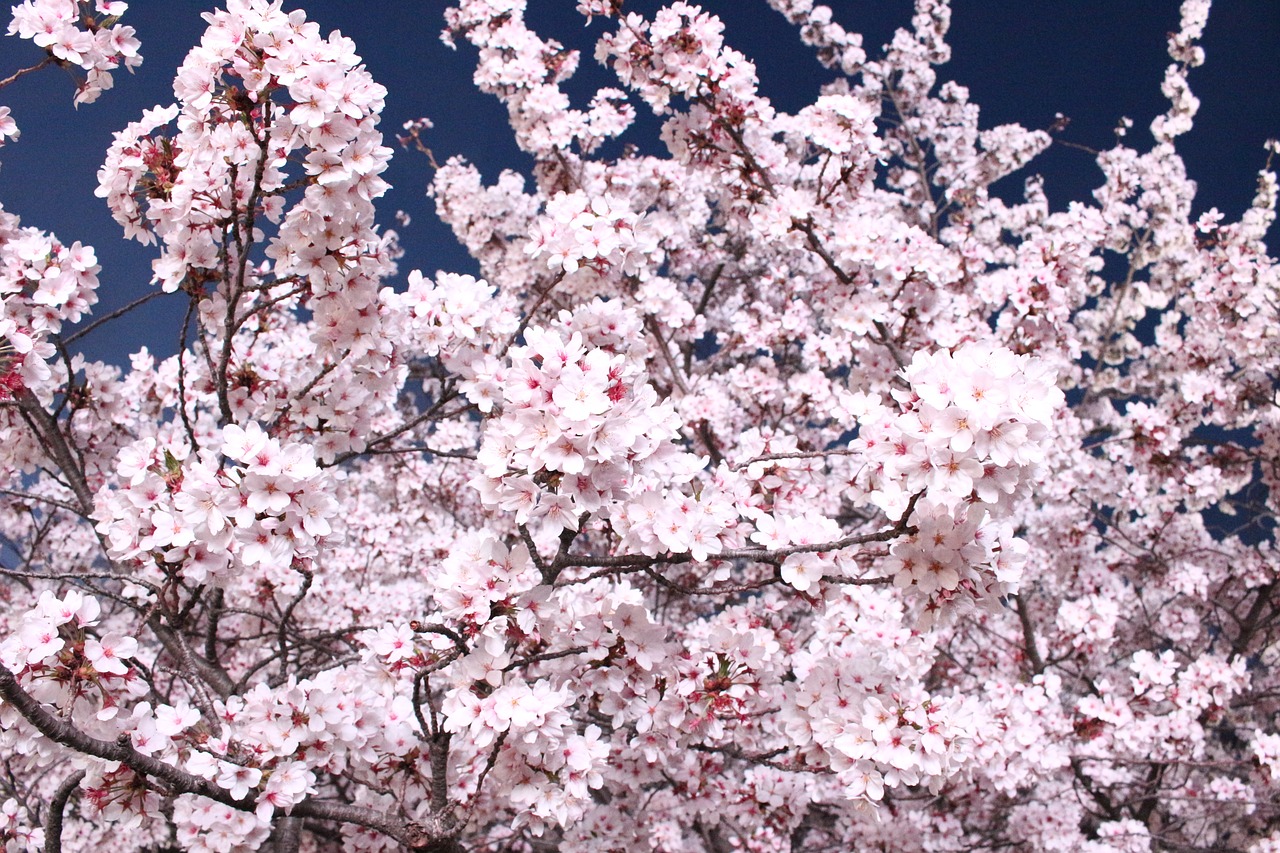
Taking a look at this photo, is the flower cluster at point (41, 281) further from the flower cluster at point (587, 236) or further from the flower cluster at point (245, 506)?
the flower cluster at point (587, 236)

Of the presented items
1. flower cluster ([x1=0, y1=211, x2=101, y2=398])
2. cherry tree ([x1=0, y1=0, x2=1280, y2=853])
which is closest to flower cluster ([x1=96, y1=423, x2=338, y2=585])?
cherry tree ([x1=0, y1=0, x2=1280, y2=853])

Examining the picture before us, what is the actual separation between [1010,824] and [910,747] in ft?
10.9

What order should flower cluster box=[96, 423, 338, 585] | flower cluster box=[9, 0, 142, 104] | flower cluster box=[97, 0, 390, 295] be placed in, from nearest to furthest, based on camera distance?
1. flower cluster box=[96, 423, 338, 585]
2. flower cluster box=[97, 0, 390, 295]
3. flower cluster box=[9, 0, 142, 104]

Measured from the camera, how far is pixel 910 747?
271cm

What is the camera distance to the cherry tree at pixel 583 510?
2.33 m

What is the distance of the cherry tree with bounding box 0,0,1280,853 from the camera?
2330mm

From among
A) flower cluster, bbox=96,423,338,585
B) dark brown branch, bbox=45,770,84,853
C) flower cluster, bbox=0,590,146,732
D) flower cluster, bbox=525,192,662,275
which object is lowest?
dark brown branch, bbox=45,770,84,853

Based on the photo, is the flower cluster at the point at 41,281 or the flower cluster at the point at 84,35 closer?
the flower cluster at the point at 84,35

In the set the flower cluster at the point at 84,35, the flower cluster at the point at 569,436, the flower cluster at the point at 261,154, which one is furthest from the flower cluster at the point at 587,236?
the flower cluster at the point at 84,35

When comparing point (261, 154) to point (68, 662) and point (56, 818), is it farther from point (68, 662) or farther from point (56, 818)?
point (56, 818)

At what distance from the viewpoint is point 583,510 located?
2.34 m

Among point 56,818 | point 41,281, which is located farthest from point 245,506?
point 41,281

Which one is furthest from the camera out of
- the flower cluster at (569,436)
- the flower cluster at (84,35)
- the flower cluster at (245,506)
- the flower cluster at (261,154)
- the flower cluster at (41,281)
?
the flower cluster at (41,281)

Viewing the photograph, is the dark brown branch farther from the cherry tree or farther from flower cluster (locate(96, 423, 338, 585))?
flower cluster (locate(96, 423, 338, 585))
